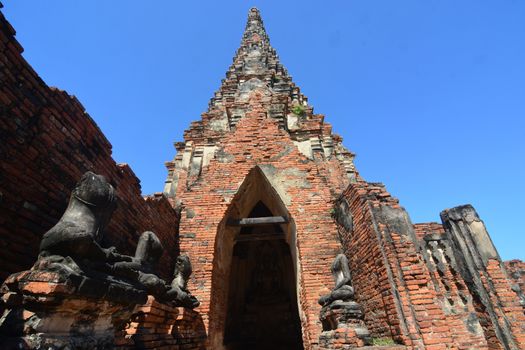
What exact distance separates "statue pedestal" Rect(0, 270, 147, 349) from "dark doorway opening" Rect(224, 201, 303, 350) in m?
8.56

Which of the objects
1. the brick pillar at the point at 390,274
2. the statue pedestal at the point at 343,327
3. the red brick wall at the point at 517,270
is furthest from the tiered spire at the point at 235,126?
the red brick wall at the point at 517,270

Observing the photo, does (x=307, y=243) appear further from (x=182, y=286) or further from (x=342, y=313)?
(x=182, y=286)

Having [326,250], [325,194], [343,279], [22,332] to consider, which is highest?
[325,194]

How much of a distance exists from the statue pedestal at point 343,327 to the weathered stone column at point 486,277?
217 centimetres

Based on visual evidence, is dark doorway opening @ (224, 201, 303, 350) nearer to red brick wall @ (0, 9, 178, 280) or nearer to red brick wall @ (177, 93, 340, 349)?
red brick wall @ (177, 93, 340, 349)

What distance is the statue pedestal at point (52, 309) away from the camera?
2133mm

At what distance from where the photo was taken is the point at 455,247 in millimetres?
5707

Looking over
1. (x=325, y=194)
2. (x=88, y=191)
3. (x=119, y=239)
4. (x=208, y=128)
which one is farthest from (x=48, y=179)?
(x=208, y=128)

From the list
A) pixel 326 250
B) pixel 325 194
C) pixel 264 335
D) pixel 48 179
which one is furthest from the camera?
pixel 264 335

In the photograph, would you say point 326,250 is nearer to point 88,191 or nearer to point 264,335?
point 88,191

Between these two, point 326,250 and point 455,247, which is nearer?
point 455,247

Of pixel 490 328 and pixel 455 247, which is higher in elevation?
pixel 455 247

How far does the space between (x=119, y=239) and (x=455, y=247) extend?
20.9ft

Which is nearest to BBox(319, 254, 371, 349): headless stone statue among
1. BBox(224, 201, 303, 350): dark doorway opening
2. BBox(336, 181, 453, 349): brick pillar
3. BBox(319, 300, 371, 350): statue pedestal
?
BBox(319, 300, 371, 350): statue pedestal
